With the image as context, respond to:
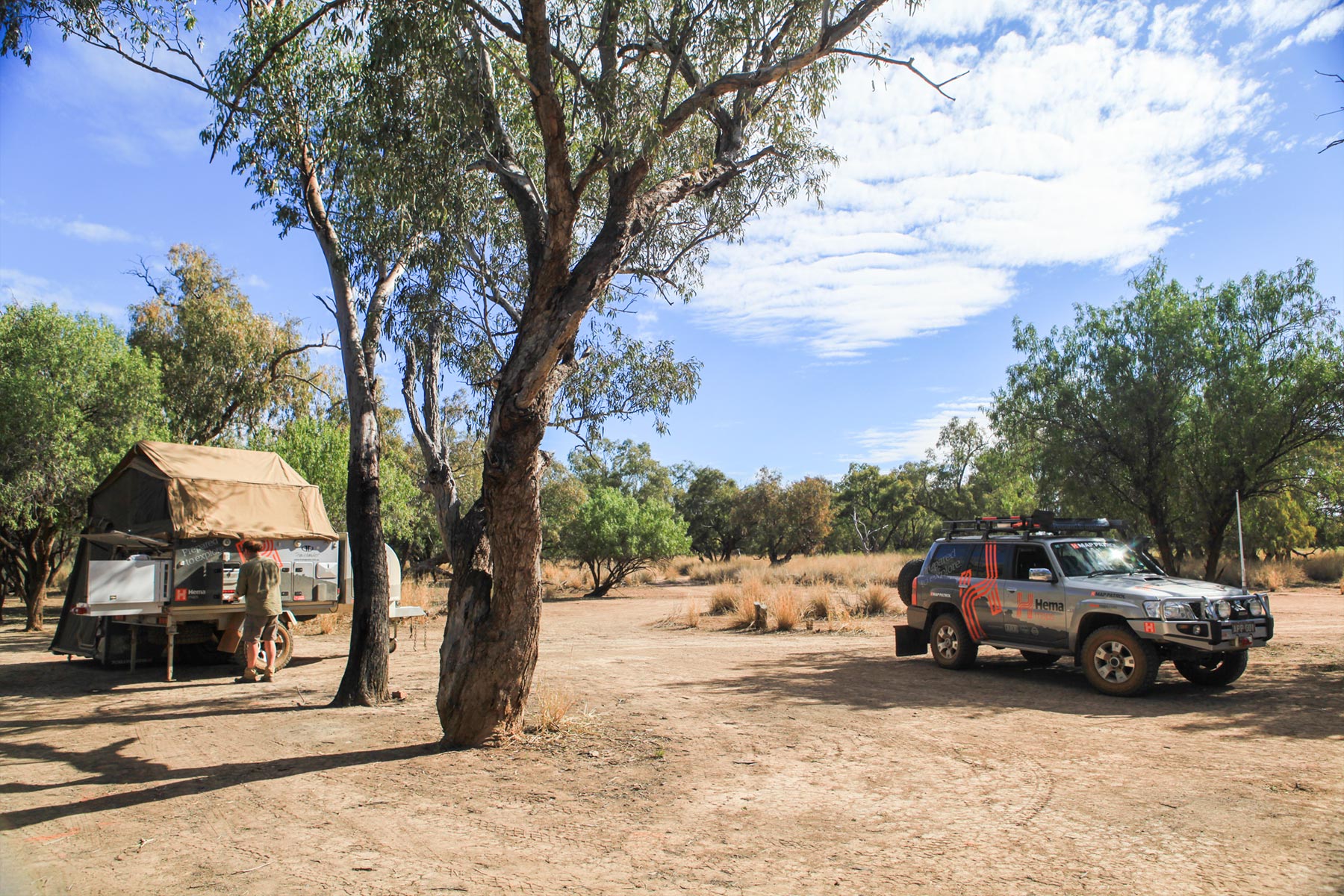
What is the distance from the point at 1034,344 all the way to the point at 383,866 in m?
20.1

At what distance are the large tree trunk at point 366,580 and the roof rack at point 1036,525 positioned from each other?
7.61 meters

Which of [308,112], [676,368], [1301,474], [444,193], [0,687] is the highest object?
[308,112]

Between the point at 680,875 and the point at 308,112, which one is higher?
the point at 308,112

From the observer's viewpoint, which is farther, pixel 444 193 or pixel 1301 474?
pixel 1301 474

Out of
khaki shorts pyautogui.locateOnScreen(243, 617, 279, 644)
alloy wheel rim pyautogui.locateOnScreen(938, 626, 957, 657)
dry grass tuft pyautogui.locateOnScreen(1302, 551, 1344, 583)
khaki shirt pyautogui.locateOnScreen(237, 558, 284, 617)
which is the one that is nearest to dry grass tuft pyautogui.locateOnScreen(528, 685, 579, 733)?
khaki shirt pyautogui.locateOnScreen(237, 558, 284, 617)

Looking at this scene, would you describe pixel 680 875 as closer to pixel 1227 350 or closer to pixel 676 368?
pixel 676 368

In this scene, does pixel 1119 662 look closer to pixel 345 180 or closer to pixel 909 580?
pixel 909 580

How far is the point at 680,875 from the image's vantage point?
450cm

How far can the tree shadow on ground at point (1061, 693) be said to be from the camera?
8.10 metres

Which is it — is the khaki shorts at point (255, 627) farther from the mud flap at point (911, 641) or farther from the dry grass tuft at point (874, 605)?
the dry grass tuft at point (874, 605)

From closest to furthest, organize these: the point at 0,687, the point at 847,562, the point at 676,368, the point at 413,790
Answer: the point at 413,790 < the point at 0,687 < the point at 676,368 < the point at 847,562

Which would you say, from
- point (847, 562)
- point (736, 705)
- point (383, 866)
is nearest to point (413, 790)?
point (383, 866)

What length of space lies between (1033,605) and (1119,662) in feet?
3.99

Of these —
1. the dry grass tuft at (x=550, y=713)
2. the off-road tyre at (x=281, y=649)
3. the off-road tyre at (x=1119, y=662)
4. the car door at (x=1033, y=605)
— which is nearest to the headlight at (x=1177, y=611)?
the off-road tyre at (x=1119, y=662)
